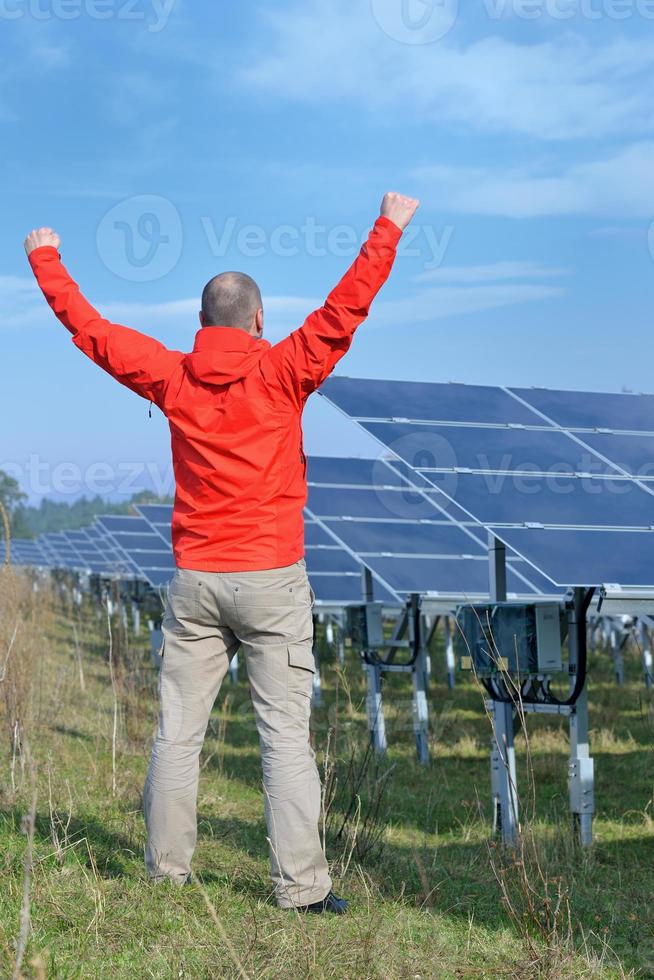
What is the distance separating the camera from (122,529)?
22656 mm

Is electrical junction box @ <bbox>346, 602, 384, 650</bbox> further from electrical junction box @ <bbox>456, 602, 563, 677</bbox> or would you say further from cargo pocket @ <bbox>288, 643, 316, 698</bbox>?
cargo pocket @ <bbox>288, 643, 316, 698</bbox>

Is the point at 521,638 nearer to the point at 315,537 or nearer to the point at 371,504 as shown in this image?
the point at 371,504

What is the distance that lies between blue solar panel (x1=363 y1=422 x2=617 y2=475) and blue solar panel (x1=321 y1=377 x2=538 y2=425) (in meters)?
0.22

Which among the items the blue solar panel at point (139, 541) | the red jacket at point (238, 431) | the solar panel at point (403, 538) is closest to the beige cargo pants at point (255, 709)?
the red jacket at point (238, 431)

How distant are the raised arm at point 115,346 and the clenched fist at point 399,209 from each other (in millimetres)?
840

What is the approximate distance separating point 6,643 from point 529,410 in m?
3.57

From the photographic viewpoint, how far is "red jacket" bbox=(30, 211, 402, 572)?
3734mm

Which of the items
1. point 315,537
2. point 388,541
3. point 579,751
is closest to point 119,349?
point 579,751

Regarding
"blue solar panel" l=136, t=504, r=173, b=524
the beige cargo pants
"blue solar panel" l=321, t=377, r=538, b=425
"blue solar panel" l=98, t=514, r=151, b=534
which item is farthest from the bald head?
"blue solar panel" l=98, t=514, r=151, b=534

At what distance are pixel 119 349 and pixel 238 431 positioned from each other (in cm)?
50

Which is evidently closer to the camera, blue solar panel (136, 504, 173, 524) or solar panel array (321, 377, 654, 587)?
solar panel array (321, 377, 654, 587)

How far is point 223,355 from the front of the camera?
12.5 feet

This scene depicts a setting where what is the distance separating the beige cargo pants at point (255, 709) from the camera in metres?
3.69

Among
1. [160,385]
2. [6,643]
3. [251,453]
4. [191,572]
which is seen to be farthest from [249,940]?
[6,643]
